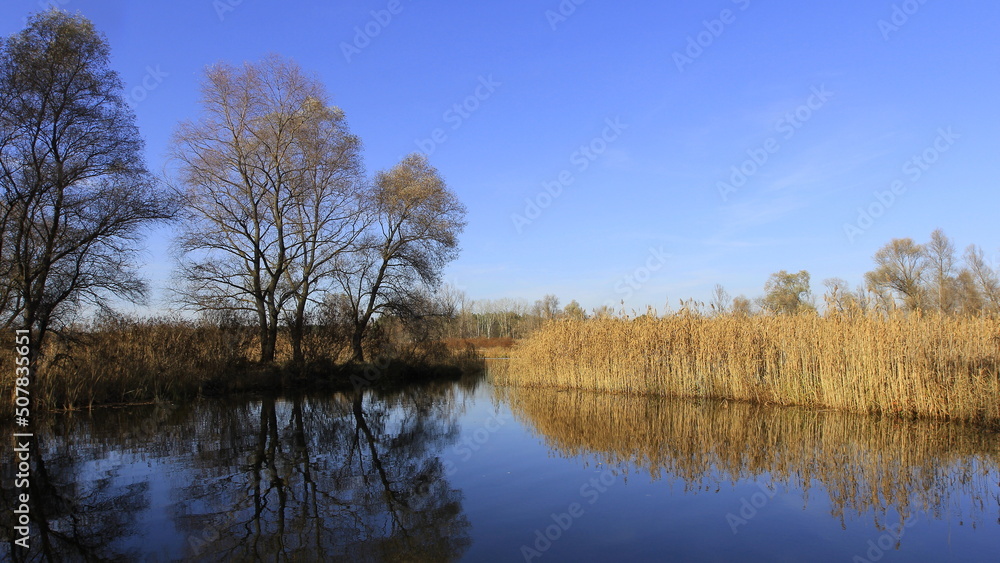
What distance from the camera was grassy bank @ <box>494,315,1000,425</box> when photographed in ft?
35.2

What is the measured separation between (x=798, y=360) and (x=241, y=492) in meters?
12.0

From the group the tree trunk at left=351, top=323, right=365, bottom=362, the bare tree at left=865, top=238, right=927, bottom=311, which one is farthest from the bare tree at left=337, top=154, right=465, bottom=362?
the bare tree at left=865, top=238, right=927, bottom=311

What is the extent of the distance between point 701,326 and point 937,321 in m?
5.35

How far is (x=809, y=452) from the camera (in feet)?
27.9

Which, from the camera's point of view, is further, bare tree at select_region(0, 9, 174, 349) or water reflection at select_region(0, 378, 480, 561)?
bare tree at select_region(0, 9, 174, 349)

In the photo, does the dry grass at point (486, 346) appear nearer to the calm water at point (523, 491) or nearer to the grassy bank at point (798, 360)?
the grassy bank at point (798, 360)

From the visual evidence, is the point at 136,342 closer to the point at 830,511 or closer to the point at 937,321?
the point at 830,511

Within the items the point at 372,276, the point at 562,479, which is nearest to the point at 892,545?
the point at 562,479

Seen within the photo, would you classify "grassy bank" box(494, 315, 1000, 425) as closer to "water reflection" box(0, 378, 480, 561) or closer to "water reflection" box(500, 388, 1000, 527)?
"water reflection" box(500, 388, 1000, 527)

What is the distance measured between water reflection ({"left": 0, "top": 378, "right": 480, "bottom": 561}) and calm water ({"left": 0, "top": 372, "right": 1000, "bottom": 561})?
0.03 meters

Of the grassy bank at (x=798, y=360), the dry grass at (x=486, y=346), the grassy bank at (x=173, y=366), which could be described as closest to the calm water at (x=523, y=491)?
the grassy bank at (x=798, y=360)

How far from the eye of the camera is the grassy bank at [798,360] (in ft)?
35.2

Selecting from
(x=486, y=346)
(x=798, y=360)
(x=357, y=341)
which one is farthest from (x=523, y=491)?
(x=486, y=346)

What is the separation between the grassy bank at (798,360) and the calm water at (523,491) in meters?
0.80
